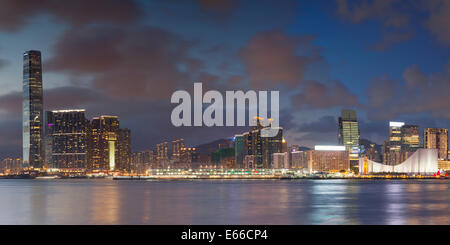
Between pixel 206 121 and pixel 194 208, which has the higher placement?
pixel 206 121

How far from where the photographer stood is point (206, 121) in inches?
2173

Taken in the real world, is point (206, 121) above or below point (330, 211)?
above
